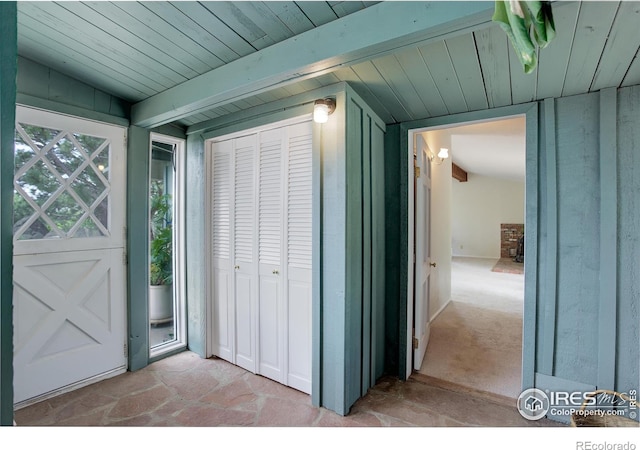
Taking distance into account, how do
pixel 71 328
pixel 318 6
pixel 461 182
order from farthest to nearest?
pixel 461 182
pixel 71 328
pixel 318 6

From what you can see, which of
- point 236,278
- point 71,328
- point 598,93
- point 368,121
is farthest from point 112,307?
point 598,93

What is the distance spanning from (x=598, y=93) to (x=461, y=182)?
899cm

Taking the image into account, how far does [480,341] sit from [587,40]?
9.50ft

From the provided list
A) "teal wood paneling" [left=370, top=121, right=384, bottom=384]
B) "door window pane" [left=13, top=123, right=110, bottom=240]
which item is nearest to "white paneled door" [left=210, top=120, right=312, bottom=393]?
"teal wood paneling" [left=370, top=121, right=384, bottom=384]

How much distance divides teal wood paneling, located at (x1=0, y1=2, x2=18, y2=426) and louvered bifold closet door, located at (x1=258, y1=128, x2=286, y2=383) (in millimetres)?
1541

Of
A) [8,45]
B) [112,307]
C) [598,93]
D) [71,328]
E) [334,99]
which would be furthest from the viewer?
[112,307]

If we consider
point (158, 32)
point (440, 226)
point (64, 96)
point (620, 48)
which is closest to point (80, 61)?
point (64, 96)

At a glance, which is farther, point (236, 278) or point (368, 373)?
point (236, 278)

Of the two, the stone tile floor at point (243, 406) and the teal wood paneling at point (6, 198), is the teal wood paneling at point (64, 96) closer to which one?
the teal wood paneling at point (6, 198)

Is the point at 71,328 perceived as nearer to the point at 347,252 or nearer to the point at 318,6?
the point at 347,252

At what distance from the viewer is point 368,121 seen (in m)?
2.16

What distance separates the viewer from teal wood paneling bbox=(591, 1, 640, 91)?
3.74ft

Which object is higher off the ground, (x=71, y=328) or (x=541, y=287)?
(x=541, y=287)

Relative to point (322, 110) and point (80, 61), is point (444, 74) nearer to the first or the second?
point (322, 110)
